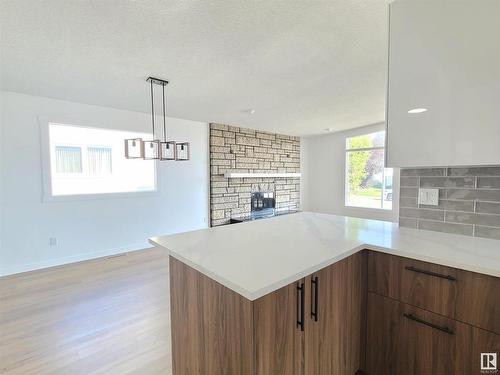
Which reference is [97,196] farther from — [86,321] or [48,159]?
[86,321]

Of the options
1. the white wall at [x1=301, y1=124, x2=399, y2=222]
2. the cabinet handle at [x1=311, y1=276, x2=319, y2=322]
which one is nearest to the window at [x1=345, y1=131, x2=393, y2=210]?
the white wall at [x1=301, y1=124, x2=399, y2=222]

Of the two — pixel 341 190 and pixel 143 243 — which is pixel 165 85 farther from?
pixel 341 190

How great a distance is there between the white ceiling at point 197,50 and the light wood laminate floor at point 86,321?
2454 mm

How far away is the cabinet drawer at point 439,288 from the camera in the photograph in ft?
3.43

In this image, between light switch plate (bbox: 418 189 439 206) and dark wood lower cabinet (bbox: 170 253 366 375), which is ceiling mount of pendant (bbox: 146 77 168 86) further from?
light switch plate (bbox: 418 189 439 206)

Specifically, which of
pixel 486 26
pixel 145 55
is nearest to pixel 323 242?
pixel 486 26

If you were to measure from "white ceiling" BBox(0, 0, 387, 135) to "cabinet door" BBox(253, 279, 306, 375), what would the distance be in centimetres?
189

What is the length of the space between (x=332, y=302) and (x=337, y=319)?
0.12 metres

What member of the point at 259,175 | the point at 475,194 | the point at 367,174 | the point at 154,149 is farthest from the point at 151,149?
the point at 367,174

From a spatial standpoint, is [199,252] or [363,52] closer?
[199,252]

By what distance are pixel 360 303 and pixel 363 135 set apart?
18.2ft

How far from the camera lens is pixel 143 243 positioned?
14.2 feet

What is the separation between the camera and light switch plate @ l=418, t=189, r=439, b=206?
1.67 m

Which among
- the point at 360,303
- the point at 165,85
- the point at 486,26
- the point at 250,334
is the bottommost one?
the point at 360,303
